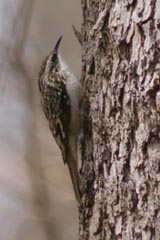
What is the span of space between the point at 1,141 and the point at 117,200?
1948 mm

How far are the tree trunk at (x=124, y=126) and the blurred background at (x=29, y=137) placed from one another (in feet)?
4.75

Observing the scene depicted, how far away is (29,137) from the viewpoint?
11.8 feet

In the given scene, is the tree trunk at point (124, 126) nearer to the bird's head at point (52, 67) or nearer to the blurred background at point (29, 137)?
the bird's head at point (52, 67)

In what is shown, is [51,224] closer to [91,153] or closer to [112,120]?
[91,153]

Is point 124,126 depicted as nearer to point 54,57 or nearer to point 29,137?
point 54,57

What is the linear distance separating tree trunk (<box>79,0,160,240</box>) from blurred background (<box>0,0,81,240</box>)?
4.75 feet

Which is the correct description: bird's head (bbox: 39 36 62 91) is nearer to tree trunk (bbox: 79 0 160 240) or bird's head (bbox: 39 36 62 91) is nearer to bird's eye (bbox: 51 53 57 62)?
bird's eye (bbox: 51 53 57 62)

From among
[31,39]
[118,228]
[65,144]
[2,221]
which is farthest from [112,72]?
[2,221]

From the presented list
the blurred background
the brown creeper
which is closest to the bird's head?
the brown creeper

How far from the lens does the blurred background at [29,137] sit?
11.6ft

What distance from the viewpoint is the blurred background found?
11.6 ft

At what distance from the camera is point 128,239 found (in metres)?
1.84

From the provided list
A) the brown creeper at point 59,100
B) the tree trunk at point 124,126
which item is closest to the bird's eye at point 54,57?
the brown creeper at point 59,100

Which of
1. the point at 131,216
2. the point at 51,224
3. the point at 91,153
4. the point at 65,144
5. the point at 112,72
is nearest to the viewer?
the point at 131,216
